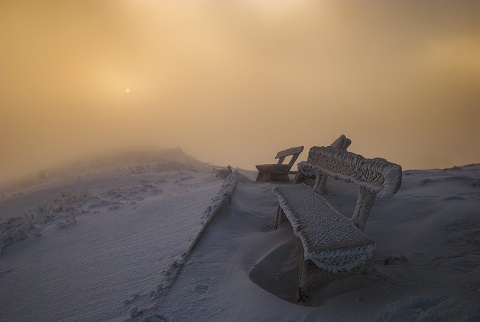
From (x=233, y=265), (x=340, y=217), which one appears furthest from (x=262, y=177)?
(x=340, y=217)

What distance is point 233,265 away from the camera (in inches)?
126

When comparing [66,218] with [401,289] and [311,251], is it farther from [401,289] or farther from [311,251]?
[401,289]

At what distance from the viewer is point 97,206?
22.5 ft

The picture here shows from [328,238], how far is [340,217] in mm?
583

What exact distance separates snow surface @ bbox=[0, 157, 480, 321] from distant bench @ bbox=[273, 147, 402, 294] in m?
0.37

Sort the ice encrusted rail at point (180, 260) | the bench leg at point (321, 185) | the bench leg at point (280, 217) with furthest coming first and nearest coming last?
the bench leg at point (321, 185), the bench leg at point (280, 217), the ice encrusted rail at point (180, 260)

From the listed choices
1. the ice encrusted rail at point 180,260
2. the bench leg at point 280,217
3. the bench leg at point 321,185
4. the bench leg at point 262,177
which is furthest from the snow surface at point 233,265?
the bench leg at point 262,177

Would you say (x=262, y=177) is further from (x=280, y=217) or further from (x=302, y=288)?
(x=302, y=288)

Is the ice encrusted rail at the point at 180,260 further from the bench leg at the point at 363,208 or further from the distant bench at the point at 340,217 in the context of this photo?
the bench leg at the point at 363,208

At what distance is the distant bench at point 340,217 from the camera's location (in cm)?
236

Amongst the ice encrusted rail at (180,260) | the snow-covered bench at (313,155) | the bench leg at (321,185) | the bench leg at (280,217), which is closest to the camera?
the ice encrusted rail at (180,260)

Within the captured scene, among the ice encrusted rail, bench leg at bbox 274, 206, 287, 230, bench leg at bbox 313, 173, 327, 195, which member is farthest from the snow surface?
bench leg at bbox 313, 173, 327, 195

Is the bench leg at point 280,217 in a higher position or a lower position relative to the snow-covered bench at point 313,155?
lower

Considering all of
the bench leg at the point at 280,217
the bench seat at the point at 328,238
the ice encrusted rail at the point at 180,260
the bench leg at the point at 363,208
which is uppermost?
the bench leg at the point at 363,208
